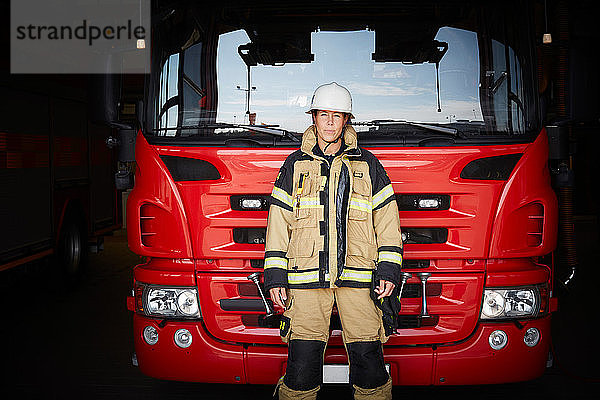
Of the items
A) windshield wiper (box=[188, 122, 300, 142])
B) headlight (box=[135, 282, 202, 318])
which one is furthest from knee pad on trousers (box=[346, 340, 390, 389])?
windshield wiper (box=[188, 122, 300, 142])

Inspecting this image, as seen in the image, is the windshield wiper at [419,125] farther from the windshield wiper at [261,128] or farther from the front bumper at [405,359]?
the front bumper at [405,359]

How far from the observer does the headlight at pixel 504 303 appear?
3816mm

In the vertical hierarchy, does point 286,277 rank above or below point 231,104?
below

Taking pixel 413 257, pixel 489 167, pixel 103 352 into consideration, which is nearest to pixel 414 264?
pixel 413 257

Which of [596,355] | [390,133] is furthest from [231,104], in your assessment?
[596,355]

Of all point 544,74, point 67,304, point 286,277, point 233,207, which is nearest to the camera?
point 286,277

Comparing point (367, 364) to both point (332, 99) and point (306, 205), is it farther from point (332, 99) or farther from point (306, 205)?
point (332, 99)

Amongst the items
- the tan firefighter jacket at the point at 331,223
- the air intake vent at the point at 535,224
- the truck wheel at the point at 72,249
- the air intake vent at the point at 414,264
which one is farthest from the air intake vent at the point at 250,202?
the truck wheel at the point at 72,249

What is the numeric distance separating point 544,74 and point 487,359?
699cm

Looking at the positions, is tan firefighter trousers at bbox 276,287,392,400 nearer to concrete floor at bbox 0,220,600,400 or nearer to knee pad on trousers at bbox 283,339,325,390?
knee pad on trousers at bbox 283,339,325,390

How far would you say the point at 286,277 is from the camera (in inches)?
142

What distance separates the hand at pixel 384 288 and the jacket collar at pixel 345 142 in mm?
660

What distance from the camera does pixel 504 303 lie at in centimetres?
382

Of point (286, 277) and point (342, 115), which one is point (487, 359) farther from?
point (342, 115)
